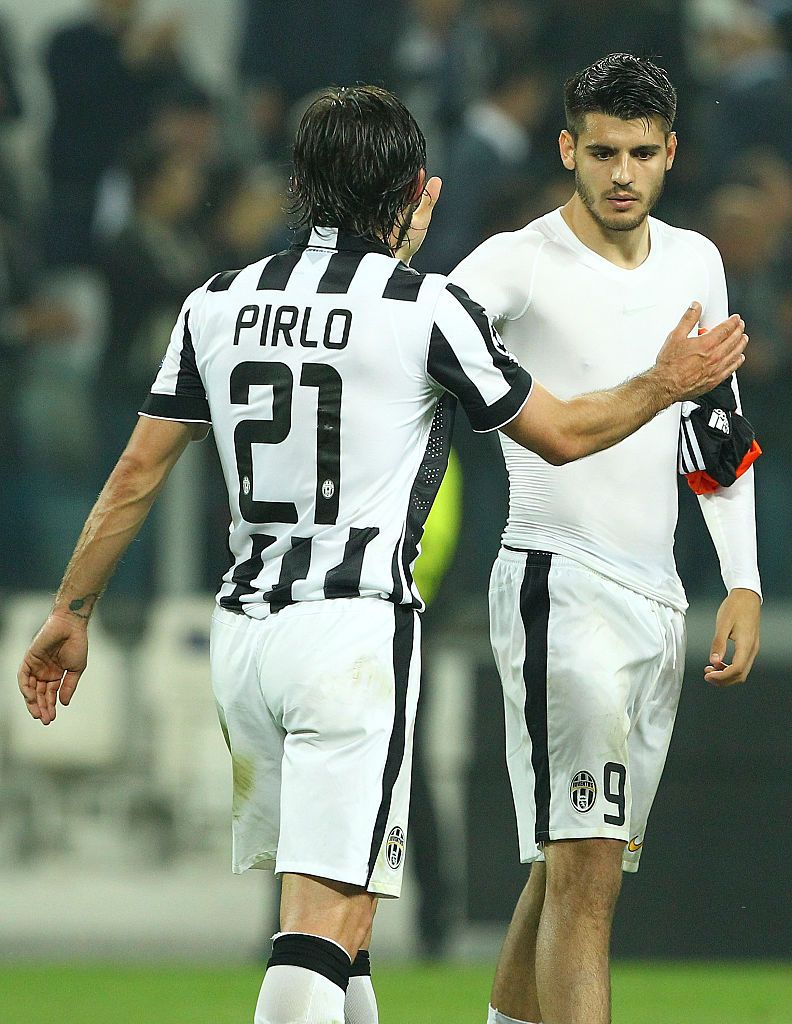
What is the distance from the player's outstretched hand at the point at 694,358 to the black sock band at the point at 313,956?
1046 millimetres

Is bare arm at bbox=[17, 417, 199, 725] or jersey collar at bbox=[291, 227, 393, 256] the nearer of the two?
jersey collar at bbox=[291, 227, 393, 256]

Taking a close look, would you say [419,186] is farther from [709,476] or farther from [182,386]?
[709,476]

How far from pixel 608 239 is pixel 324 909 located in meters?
1.50

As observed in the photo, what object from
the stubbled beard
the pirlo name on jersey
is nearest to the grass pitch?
the stubbled beard

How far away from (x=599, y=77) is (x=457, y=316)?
2.98 feet

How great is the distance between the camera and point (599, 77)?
11.0 ft

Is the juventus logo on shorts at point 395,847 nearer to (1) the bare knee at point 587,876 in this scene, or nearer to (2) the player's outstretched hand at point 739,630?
(1) the bare knee at point 587,876

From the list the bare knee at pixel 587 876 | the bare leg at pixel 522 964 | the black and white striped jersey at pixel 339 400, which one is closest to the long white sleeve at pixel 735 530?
the bare knee at pixel 587 876

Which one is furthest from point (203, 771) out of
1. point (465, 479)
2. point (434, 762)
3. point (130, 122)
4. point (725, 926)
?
point (130, 122)

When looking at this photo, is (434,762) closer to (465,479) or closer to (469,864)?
(469,864)

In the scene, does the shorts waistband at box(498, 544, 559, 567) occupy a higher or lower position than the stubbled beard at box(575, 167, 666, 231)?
lower

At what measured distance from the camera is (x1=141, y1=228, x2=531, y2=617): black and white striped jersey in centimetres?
269

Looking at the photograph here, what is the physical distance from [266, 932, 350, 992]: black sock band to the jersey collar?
3.55 feet

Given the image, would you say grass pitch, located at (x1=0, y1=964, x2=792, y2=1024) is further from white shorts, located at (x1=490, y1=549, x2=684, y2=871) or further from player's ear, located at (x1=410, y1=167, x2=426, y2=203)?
player's ear, located at (x1=410, y1=167, x2=426, y2=203)
